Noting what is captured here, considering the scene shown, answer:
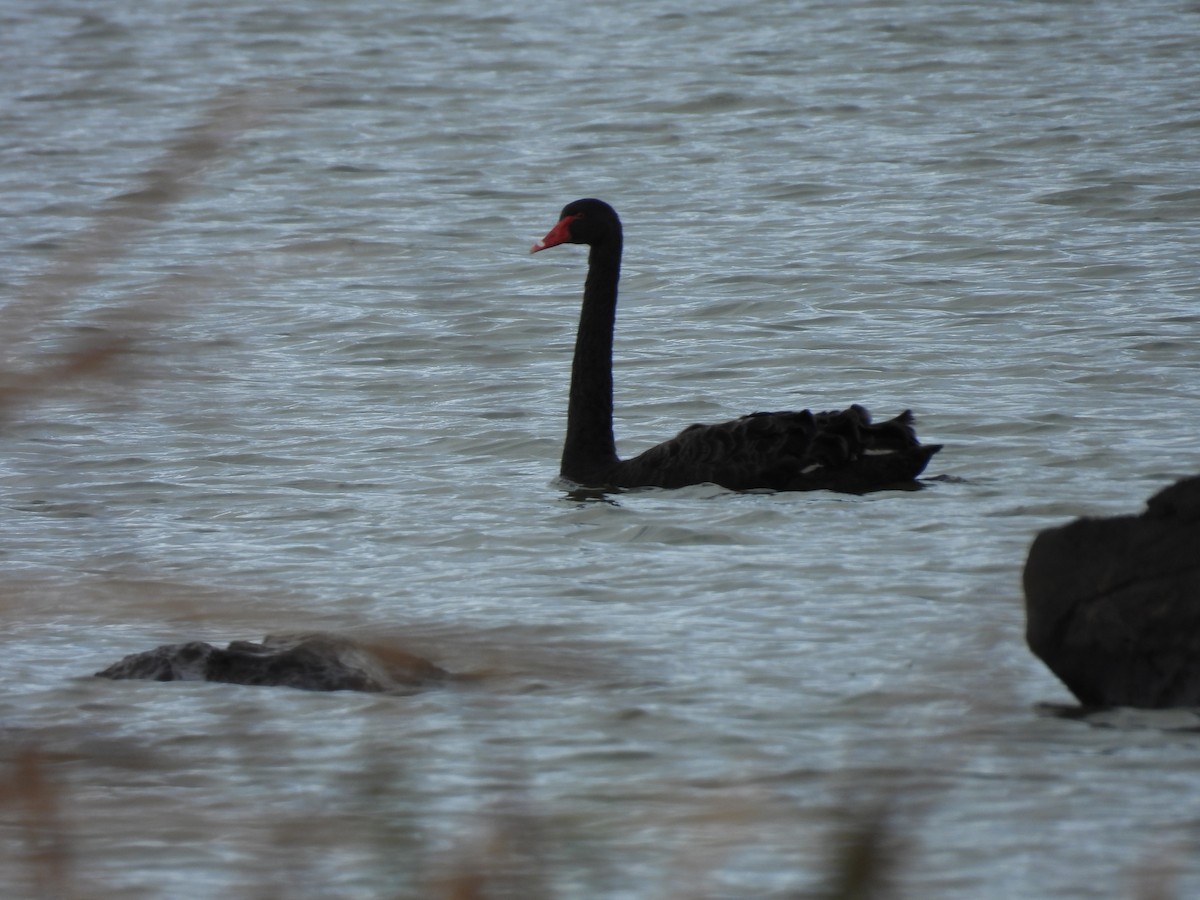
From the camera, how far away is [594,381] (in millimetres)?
7520

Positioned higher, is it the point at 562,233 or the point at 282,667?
the point at 562,233

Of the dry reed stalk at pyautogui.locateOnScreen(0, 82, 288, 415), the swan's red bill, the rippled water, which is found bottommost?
the rippled water

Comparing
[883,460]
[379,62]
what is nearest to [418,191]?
[379,62]

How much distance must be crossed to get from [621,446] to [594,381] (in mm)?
722

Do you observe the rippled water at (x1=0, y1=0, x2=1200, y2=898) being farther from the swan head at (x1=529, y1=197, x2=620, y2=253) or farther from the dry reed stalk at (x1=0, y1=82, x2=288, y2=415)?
the swan head at (x1=529, y1=197, x2=620, y2=253)

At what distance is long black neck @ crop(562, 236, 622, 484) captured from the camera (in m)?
7.24

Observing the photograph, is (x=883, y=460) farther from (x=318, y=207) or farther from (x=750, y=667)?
(x=318, y=207)

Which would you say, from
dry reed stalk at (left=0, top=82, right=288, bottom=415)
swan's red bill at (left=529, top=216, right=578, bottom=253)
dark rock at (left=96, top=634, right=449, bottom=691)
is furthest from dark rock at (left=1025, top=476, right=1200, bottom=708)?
swan's red bill at (left=529, top=216, right=578, bottom=253)

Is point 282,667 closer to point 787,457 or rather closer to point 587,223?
point 787,457

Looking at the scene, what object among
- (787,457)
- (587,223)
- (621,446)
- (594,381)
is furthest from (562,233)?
(787,457)

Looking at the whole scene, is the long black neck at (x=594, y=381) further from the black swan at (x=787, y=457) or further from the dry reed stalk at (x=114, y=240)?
the dry reed stalk at (x=114, y=240)

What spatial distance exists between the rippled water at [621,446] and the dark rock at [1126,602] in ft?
0.36

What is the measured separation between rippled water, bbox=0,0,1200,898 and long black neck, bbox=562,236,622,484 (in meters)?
0.25

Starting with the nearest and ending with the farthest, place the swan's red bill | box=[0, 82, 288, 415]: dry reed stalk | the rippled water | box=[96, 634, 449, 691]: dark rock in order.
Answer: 1. box=[0, 82, 288, 415]: dry reed stalk
2. the rippled water
3. box=[96, 634, 449, 691]: dark rock
4. the swan's red bill
